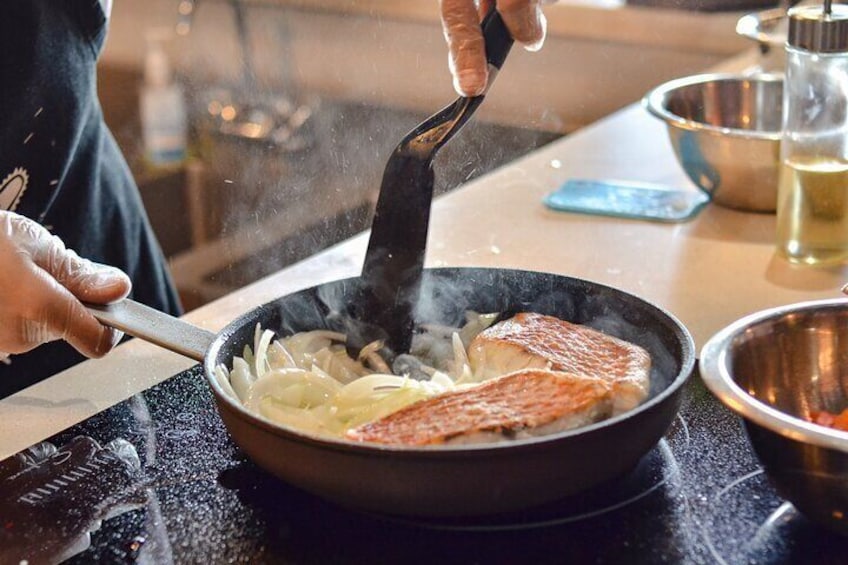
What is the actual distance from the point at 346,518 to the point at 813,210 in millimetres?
1038

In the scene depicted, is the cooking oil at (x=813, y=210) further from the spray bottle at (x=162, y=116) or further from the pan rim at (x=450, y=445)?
the spray bottle at (x=162, y=116)

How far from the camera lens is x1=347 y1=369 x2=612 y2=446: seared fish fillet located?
112 cm

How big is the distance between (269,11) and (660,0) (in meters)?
1.49

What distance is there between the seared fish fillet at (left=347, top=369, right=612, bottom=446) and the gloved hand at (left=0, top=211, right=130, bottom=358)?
1.45ft

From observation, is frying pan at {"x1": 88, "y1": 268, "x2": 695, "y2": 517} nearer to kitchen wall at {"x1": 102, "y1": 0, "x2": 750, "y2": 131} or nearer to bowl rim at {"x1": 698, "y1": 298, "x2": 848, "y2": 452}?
bowl rim at {"x1": 698, "y1": 298, "x2": 848, "y2": 452}

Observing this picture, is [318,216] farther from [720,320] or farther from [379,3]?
[720,320]

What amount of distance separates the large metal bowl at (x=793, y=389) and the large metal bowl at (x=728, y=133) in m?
0.76

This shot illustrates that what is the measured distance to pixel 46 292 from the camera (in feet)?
4.59

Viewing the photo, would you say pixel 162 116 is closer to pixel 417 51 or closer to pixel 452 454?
pixel 417 51

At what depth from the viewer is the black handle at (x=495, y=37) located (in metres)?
1.55

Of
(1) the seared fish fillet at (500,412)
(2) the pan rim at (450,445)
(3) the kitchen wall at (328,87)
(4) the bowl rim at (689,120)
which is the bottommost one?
(3) the kitchen wall at (328,87)

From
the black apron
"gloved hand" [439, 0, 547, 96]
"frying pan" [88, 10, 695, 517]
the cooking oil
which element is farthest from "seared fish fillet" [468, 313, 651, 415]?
the black apron

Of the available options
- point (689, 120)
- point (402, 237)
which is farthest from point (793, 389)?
point (689, 120)

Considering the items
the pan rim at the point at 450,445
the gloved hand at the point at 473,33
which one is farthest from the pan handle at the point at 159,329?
the gloved hand at the point at 473,33
